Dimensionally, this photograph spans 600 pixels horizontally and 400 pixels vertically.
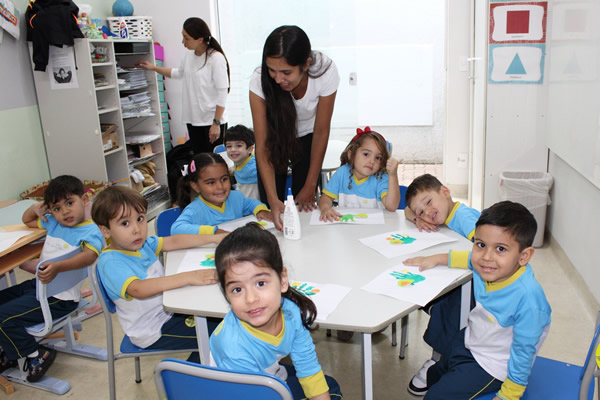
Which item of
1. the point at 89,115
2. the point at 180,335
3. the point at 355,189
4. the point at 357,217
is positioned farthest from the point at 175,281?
the point at 89,115

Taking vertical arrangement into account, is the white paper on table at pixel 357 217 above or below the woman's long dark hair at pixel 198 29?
below

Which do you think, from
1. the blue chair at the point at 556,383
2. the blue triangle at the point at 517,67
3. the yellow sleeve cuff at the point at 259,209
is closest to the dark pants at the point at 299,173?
the yellow sleeve cuff at the point at 259,209

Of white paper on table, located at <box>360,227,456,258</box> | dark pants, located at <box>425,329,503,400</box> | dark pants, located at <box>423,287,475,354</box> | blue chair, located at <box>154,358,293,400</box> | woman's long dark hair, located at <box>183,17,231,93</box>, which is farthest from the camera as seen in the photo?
woman's long dark hair, located at <box>183,17,231,93</box>

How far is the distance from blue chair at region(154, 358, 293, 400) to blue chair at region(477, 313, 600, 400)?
0.70 metres

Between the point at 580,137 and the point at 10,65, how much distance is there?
3880 millimetres

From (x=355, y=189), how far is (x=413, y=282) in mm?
987

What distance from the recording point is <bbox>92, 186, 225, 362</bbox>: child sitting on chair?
183 centimetres

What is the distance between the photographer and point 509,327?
1.52 metres

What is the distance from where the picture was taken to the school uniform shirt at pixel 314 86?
2449 millimetres

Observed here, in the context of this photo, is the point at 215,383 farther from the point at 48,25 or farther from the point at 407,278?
the point at 48,25

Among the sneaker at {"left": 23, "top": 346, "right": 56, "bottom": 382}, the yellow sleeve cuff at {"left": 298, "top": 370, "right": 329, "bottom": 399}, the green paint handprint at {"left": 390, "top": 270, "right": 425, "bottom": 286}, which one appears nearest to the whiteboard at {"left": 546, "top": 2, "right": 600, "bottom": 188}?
the green paint handprint at {"left": 390, "top": 270, "right": 425, "bottom": 286}

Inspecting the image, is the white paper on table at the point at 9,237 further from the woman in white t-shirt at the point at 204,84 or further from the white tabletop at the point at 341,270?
the woman in white t-shirt at the point at 204,84

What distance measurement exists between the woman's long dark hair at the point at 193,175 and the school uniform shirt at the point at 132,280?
0.49m

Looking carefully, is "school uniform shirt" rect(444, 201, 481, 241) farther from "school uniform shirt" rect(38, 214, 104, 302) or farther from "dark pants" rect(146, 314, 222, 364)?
"school uniform shirt" rect(38, 214, 104, 302)
